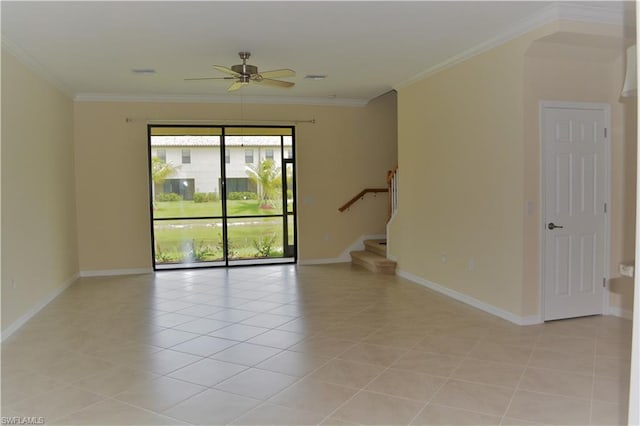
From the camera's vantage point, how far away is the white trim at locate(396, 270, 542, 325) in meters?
4.88

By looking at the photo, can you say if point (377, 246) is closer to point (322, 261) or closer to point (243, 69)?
point (322, 261)

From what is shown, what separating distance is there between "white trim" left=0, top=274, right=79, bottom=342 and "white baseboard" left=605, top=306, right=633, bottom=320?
5980 mm

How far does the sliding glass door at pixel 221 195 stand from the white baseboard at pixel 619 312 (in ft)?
16.5

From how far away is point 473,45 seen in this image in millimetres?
5262

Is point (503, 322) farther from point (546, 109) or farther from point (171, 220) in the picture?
point (171, 220)

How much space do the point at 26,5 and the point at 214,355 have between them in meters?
3.17

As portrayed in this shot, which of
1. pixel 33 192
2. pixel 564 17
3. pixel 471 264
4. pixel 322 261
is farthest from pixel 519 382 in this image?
pixel 322 261

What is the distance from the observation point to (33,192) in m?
5.61

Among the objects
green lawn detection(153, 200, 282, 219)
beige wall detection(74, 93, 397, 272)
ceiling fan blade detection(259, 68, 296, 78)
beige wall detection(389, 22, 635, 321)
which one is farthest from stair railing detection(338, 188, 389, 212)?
ceiling fan blade detection(259, 68, 296, 78)

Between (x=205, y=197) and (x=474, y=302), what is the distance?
472 centimetres

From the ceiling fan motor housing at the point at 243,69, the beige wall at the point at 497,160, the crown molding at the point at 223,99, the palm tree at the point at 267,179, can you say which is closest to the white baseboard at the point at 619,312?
the beige wall at the point at 497,160

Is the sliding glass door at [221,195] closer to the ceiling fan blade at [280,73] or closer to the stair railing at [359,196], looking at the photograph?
the stair railing at [359,196]

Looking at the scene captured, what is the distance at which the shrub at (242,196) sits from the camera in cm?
840

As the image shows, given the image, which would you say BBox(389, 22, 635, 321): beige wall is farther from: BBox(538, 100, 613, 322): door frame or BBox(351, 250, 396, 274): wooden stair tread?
BBox(351, 250, 396, 274): wooden stair tread
